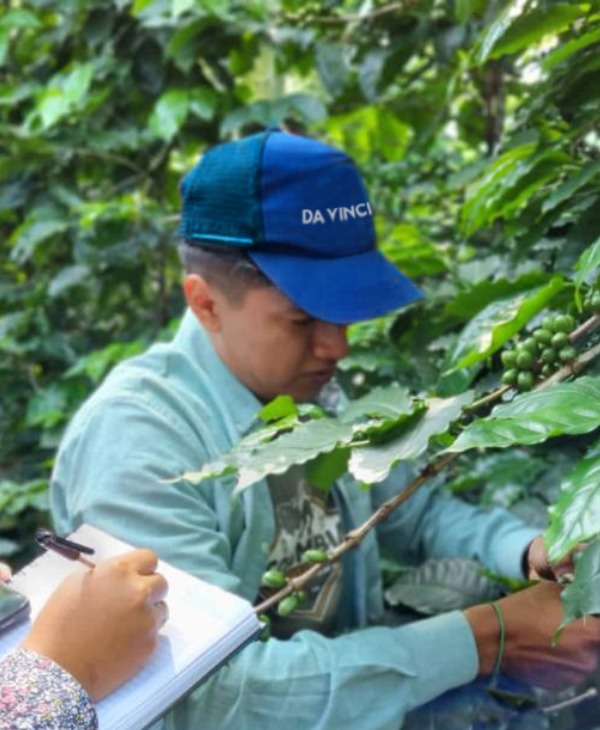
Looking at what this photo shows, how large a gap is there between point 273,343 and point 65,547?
516mm

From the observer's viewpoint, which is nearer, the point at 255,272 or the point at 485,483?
the point at 255,272

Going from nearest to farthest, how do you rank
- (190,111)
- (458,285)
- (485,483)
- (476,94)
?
(458,285)
(485,483)
(476,94)
(190,111)

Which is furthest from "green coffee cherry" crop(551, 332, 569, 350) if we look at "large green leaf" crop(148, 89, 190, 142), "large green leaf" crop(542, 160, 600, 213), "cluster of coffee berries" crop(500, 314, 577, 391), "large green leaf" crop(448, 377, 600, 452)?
"large green leaf" crop(148, 89, 190, 142)

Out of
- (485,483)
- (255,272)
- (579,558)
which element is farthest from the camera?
(485,483)

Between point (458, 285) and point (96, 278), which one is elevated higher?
point (458, 285)

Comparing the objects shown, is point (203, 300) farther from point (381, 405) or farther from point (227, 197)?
point (381, 405)

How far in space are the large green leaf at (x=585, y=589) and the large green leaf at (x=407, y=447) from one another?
15 centimetres

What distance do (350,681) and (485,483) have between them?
2.36 ft

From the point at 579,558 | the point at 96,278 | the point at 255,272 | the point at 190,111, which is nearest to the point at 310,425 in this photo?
the point at 579,558

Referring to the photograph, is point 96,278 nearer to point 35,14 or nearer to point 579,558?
point 35,14

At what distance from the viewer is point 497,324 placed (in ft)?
3.11

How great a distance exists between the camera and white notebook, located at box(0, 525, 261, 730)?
82 cm

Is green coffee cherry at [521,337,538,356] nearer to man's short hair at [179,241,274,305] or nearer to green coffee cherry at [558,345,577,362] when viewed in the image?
green coffee cherry at [558,345,577,362]

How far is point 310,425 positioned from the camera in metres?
0.89
